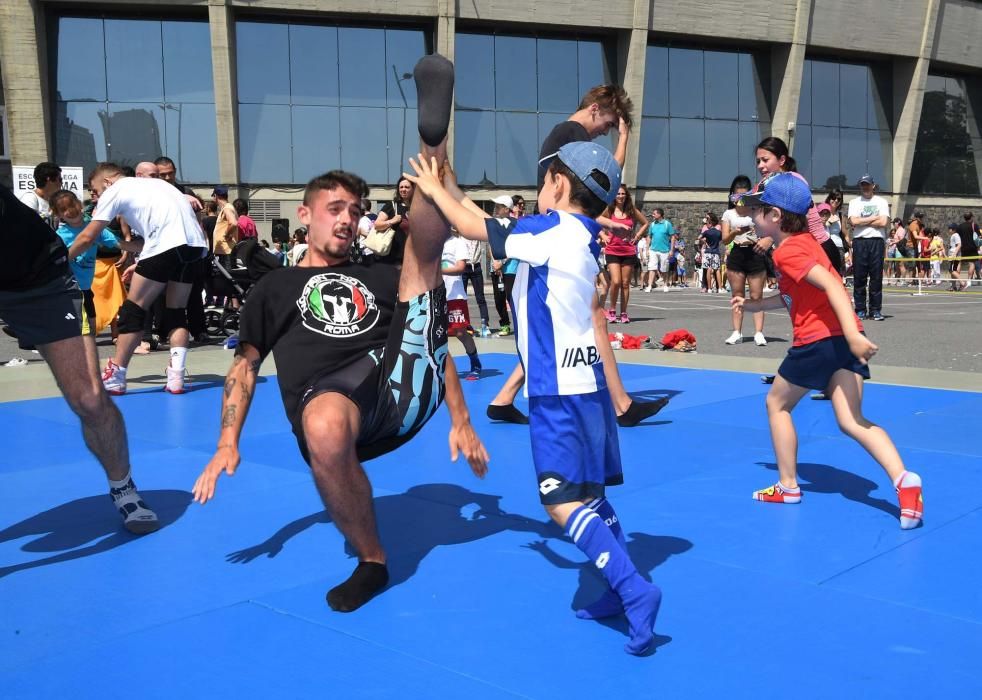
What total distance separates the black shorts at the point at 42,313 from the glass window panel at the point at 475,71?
85.8ft

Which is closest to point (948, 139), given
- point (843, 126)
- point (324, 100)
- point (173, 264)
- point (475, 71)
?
point (843, 126)

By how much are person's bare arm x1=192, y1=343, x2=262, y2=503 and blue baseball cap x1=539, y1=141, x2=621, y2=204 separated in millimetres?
1416

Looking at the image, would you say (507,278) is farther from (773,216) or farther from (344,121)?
(344,121)

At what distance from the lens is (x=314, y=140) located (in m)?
28.6

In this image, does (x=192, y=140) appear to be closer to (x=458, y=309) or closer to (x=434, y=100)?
(x=458, y=309)

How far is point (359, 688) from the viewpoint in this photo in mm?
2844

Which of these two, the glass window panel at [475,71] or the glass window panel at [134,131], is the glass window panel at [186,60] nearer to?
the glass window panel at [134,131]

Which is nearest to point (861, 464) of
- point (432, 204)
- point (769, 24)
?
point (432, 204)

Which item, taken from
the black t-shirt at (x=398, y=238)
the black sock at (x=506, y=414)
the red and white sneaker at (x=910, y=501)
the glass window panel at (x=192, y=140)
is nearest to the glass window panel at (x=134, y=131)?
the glass window panel at (x=192, y=140)

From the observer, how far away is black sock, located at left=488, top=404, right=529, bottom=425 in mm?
7051

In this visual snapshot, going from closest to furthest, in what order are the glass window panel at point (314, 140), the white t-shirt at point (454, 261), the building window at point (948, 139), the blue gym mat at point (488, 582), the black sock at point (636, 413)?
the blue gym mat at point (488, 582) → the black sock at point (636, 413) → the white t-shirt at point (454, 261) → the glass window panel at point (314, 140) → the building window at point (948, 139)

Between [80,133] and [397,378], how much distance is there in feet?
86.7

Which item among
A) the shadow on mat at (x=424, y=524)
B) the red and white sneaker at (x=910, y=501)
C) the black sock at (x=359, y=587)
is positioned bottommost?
the shadow on mat at (x=424, y=524)

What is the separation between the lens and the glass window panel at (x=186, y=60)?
27.3m
